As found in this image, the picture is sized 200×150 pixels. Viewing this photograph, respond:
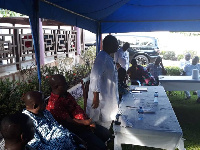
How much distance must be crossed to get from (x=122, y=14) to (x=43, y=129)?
15.1ft

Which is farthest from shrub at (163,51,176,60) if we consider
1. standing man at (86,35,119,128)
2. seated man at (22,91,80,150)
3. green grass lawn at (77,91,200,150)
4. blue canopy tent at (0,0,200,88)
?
seated man at (22,91,80,150)

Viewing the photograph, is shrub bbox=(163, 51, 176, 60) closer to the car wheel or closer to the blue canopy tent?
→ the car wheel

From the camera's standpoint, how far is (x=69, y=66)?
23.7 ft

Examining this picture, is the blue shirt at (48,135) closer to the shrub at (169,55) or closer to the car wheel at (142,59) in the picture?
the car wheel at (142,59)

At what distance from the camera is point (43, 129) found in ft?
6.46

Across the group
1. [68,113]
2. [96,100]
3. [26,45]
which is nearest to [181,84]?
[96,100]

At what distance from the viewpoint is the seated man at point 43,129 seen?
1.89m

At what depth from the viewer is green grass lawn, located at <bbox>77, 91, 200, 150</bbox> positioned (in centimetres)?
351

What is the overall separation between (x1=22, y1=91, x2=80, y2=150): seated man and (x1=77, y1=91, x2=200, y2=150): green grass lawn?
1255 mm

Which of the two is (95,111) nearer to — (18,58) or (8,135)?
(8,135)

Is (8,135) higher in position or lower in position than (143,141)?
higher

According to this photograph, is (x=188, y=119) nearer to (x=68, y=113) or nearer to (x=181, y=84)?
(x=181, y=84)

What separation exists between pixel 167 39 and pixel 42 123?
1984 centimetres

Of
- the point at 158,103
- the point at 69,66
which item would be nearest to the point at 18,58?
the point at 69,66
